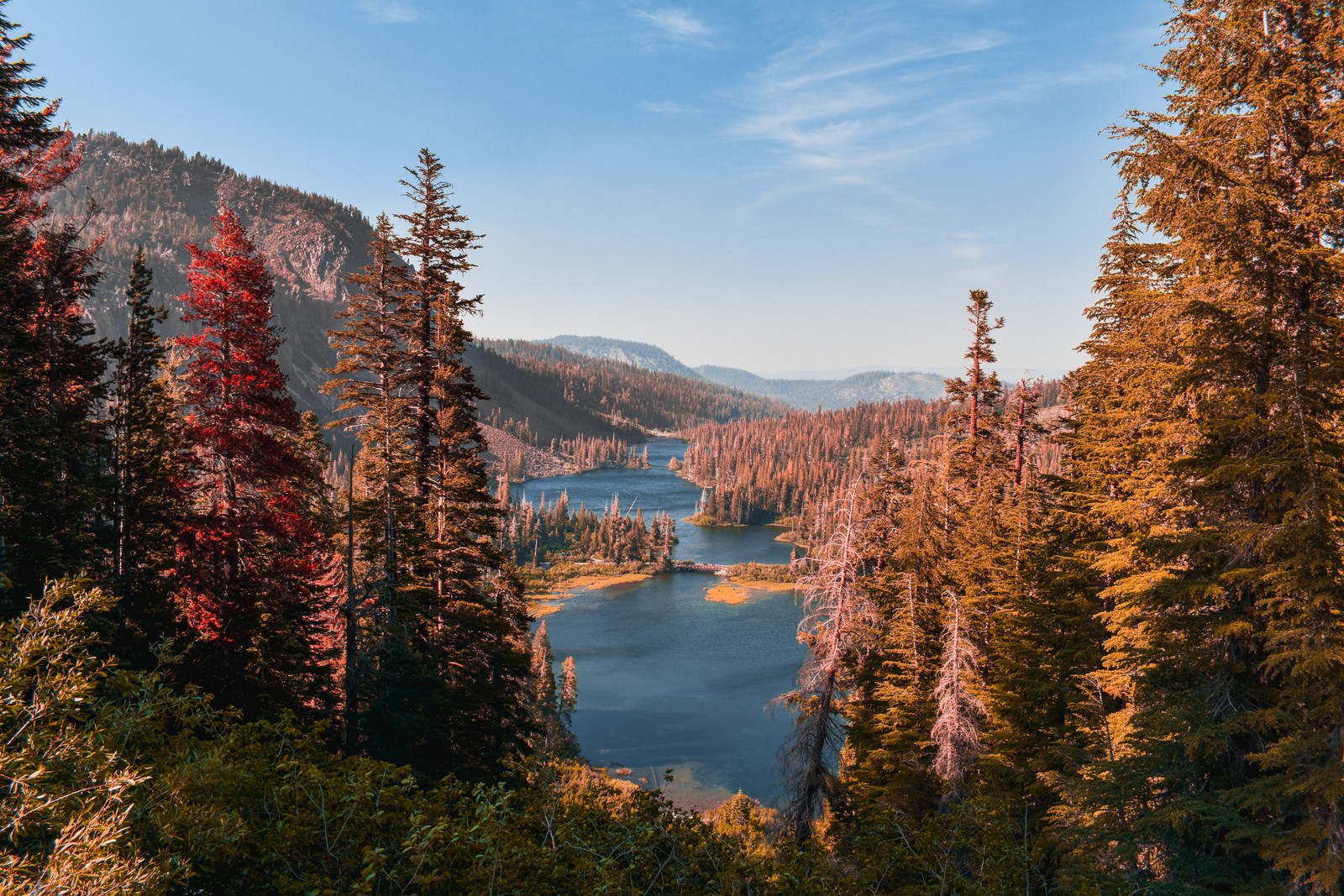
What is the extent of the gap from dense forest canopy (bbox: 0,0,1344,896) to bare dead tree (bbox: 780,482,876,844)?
0.53 feet

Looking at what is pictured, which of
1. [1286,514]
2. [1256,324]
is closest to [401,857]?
[1286,514]

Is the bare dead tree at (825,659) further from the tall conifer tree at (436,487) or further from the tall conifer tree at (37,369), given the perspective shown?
the tall conifer tree at (37,369)

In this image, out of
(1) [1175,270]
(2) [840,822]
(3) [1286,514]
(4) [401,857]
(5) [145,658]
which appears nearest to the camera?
(4) [401,857]

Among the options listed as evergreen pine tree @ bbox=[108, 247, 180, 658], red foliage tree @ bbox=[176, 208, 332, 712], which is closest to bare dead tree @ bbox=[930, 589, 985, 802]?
red foliage tree @ bbox=[176, 208, 332, 712]

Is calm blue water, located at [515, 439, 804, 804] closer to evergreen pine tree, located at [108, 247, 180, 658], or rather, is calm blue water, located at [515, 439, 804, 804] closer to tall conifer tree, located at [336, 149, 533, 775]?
tall conifer tree, located at [336, 149, 533, 775]

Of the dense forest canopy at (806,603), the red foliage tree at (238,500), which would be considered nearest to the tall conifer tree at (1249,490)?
the dense forest canopy at (806,603)

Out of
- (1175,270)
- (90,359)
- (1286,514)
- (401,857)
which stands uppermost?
(1175,270)

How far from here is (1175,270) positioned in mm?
13820

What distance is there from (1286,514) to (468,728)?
773 inches

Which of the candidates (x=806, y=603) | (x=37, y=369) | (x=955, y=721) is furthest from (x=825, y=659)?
(x=37, y=369)

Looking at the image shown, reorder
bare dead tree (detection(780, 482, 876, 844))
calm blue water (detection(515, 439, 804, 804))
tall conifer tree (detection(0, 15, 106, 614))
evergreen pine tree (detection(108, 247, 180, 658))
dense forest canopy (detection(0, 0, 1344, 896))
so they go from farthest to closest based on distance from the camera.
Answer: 1. calm blue water (detection(515, 439, 804, 804))
2. bare dead tree (detection(780, 482, 876, 844))
3. evergreen pine tree (detection(108, 247, 180, 658))
4. tall conifer tree (detection(0, 15, 106, 614))
5. dense forest canopy (detection(0, 0, 1344, 896))

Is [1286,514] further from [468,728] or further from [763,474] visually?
[763,474]

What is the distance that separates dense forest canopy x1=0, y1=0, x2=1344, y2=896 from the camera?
7.34 metres

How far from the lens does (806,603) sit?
66.2ft
